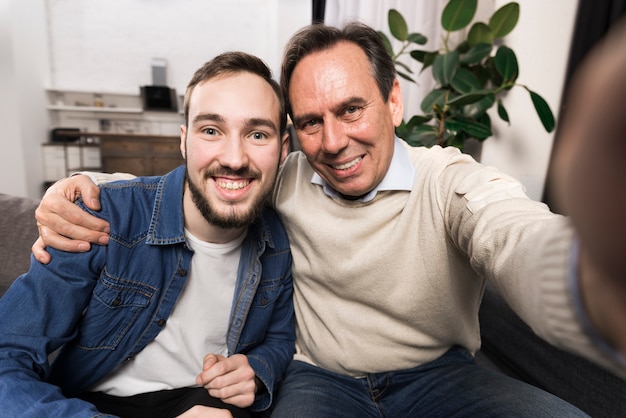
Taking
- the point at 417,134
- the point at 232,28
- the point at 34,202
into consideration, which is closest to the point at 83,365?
the point at 34,202

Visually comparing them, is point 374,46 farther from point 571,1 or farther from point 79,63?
point 79,63

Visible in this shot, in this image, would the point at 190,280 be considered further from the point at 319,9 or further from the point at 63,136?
the point at 63,136

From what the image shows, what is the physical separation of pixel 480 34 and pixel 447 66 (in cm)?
23

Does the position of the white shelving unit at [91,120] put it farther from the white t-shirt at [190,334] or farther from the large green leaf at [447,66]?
the white t-shirt at [190,334]

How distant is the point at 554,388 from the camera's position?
106cm

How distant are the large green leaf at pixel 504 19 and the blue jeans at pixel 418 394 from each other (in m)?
1.54

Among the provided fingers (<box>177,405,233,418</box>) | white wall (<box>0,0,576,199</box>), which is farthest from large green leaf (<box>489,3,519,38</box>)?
white wall (<box>0,0,576,199</box>)

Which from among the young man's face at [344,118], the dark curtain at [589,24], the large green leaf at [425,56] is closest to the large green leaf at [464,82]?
the large green leaf at [425,56]

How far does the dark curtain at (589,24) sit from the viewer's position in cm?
160

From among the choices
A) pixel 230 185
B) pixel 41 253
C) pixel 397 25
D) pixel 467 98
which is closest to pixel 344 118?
pixel 230 185

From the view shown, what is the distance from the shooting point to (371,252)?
101cm

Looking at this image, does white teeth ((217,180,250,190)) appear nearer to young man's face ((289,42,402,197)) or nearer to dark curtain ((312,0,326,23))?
young man's face ((289,42,402,197))

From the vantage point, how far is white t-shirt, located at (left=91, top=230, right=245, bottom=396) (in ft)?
3.27

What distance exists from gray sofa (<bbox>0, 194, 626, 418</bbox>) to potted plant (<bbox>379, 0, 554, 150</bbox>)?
3.01 ft
